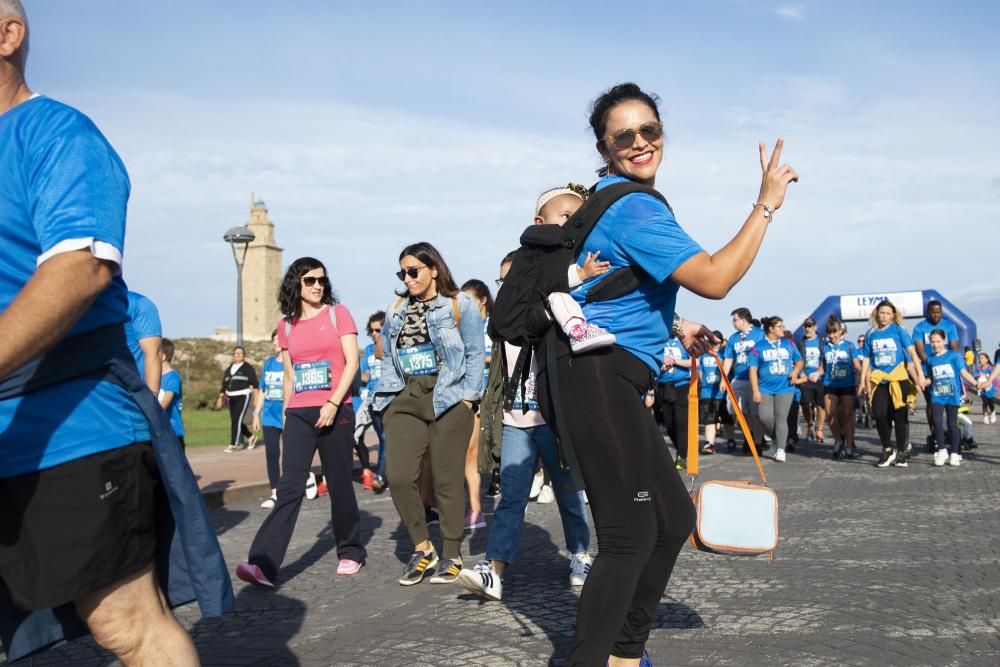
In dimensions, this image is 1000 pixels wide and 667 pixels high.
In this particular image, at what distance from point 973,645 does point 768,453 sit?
11.8 m

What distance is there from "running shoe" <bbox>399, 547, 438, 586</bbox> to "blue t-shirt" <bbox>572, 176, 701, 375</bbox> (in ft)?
10.9

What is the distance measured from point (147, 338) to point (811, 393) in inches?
599

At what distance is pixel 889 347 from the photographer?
1389 cm

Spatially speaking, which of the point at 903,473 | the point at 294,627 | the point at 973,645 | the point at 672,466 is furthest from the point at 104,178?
the point at 903,473

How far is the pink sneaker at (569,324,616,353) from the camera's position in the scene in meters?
3.27

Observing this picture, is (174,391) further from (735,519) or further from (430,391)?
(735,519)

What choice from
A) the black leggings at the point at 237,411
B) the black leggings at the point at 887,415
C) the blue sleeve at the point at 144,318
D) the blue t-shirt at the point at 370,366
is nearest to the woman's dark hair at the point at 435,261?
the blue sleeve at the point at 144,318

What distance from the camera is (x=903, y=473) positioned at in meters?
12.7

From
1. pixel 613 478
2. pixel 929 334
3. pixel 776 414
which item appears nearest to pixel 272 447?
pixel 613 478

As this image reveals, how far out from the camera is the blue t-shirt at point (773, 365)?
15.8 metres

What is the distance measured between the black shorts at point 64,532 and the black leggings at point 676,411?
13.0 meters

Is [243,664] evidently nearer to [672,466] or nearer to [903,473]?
[672,466]

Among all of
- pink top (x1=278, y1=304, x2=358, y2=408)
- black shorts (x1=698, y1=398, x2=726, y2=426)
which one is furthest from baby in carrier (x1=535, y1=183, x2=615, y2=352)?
black shorts (x1=698, y1=398, x2=726, y2=426)

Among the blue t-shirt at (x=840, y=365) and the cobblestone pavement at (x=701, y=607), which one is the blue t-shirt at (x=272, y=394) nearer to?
the cobblestone pavement at (x=701, y=607)
